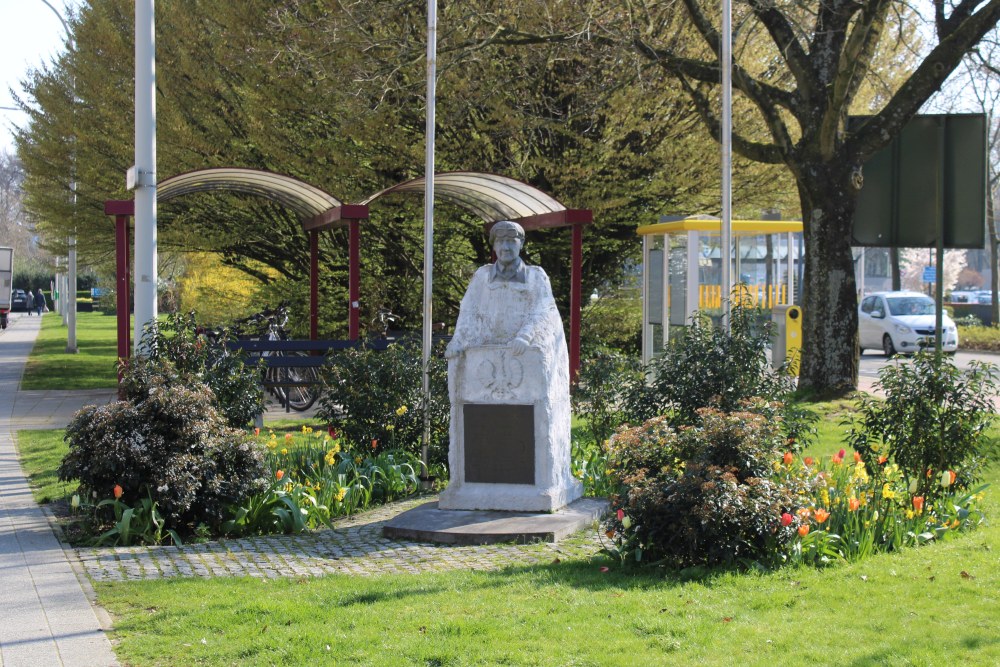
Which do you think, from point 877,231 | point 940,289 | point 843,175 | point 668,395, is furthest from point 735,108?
point 668,395

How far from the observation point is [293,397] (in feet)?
53.1

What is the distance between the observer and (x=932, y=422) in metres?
7.56

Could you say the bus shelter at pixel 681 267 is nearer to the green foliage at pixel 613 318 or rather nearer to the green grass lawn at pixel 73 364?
the green foliage at pixel 613 318

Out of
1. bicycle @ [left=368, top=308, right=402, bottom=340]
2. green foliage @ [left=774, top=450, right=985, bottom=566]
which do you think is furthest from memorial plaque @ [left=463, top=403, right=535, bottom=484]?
bicycle @ [left=368, top=308, right=402, bottom=340]

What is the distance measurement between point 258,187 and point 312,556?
9797mm

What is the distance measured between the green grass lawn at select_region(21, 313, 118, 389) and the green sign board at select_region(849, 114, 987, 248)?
14.2 metres

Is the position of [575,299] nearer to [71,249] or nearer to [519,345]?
[519,345]

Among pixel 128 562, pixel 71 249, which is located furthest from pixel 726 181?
pixel 71 249

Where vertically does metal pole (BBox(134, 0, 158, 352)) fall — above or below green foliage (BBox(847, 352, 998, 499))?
above

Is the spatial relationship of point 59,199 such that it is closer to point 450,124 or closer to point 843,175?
point 450,124

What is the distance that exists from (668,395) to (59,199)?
1816 cm

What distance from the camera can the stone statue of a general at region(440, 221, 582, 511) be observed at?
8.33 meters

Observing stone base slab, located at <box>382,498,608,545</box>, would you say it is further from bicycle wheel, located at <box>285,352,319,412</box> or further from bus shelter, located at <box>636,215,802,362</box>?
bus shelter, located at <box>636,215,802,362</box>

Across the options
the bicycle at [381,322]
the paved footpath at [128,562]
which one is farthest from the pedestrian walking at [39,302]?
the paved footpath at [128,562]
